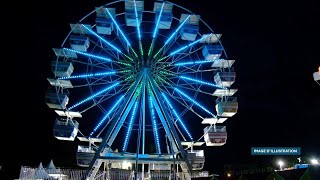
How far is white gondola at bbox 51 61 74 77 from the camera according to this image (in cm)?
2186

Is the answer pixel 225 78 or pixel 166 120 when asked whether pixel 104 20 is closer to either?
pixel 166 120

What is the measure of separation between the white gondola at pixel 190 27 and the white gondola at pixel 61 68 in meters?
7.41

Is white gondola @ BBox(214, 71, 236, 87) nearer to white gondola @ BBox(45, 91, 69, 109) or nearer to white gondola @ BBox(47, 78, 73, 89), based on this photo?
white gondola @ BBox(47, 78, 73, 89)

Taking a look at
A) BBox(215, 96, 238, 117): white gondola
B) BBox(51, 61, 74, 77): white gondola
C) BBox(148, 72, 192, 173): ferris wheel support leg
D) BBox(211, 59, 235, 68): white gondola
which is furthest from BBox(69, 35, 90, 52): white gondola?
BBox(215, 96, 238, 117): white gondola

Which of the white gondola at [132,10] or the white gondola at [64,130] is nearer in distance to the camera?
the white gondola at [64,130]

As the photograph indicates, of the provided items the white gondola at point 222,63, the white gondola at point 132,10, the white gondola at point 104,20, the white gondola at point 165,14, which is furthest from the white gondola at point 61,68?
the white gondola at point 222,63

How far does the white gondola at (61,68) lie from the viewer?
71.7ft

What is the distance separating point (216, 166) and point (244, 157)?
5.99 metres

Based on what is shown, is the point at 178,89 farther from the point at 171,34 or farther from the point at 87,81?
the point at 87,81

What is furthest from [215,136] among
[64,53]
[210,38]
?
[64,53]

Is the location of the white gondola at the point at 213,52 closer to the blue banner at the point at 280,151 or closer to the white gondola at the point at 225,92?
the white gondola at the point at 225,92

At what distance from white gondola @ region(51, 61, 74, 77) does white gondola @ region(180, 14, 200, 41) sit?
741 centimetres

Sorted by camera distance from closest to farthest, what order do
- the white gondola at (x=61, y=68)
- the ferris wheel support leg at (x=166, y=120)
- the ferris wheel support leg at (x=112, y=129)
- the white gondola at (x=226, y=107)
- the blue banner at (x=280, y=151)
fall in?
the ferris wheel support leg at (x=112, y=129), the ferris wheel support leg at (x=166, y=120), the white gondola at (x=61, y=68), the white gondola at (x=226, y=107), the blue banner at (x=280, y=151)

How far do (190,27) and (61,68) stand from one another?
27.5ft
